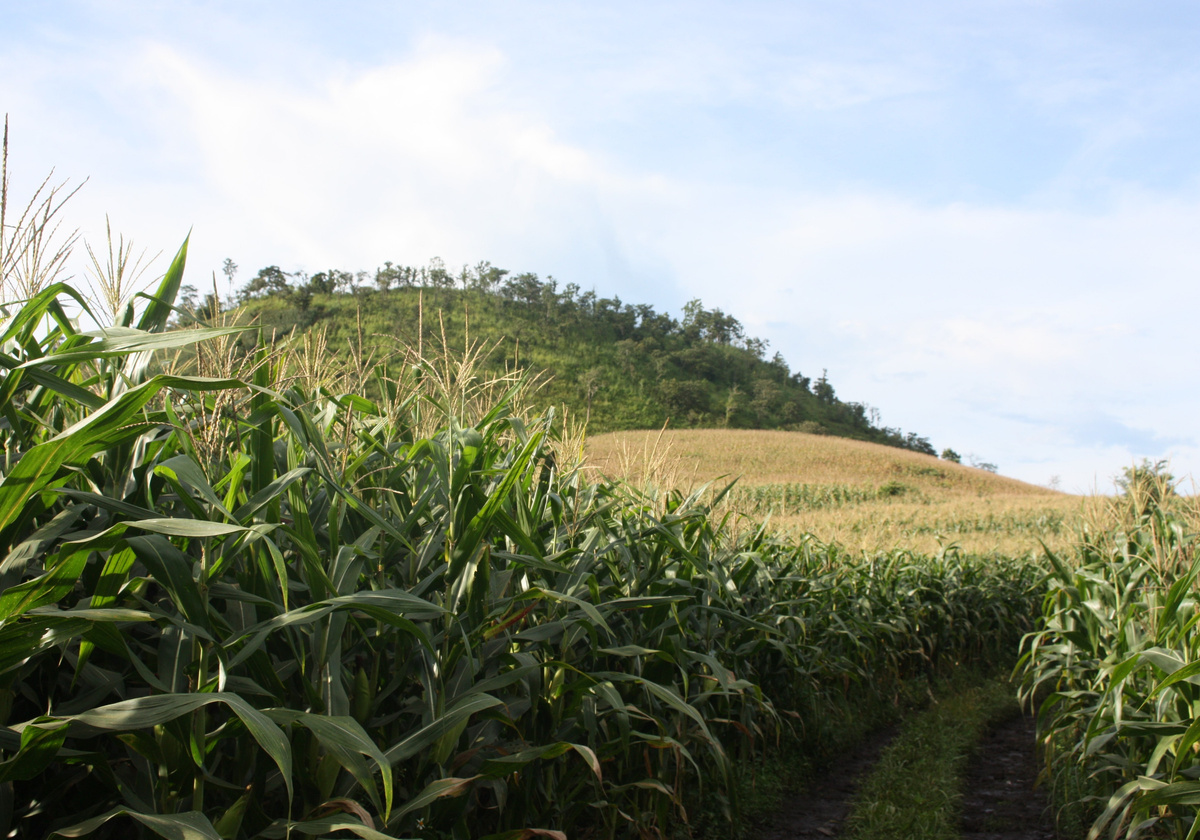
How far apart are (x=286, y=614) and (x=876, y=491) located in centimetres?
3380

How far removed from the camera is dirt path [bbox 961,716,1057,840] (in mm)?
4336

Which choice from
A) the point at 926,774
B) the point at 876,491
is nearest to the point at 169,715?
the point at 926,774

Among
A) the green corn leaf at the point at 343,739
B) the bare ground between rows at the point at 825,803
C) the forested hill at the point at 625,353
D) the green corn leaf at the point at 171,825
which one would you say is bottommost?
the bare ground between rows at the point at 825,803

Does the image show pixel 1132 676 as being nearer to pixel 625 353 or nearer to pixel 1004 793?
pixel 1004 793

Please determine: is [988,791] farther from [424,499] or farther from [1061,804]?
[424,499]

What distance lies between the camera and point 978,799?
495 cm

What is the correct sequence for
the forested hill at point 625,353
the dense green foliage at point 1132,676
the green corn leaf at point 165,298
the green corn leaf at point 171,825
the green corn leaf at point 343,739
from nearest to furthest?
the green corn leaf at point 171,825, the green corn leaf at point 343,739, the green corn leaf at point 165,298, the dense green foliage at point 1132,676, the forested hill at point 625,353

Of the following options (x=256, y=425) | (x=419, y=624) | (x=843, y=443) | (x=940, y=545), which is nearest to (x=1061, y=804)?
(x=419, y=624)

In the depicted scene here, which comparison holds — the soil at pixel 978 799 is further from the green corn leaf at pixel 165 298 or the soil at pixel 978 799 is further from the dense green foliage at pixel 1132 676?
the green corn leaf at pixel 165 298

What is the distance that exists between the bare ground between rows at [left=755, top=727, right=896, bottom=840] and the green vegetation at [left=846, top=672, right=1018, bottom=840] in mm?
106

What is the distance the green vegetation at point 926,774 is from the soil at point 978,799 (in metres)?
0.10

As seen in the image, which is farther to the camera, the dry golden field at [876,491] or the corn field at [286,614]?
the dry golden field at [876,491]

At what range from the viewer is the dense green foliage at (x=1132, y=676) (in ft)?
9.88

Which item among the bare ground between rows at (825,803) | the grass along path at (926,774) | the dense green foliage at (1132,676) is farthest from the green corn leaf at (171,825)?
the grass along path at (926,774)
